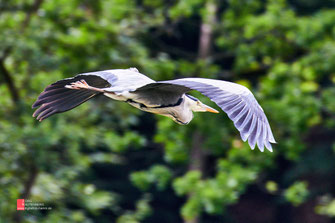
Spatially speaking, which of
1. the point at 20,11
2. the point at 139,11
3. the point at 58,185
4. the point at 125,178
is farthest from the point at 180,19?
the point at 125,178

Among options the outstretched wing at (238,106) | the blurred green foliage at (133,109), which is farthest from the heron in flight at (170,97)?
the blurred green foliage at (133,109)

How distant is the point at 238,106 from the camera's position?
3.11m

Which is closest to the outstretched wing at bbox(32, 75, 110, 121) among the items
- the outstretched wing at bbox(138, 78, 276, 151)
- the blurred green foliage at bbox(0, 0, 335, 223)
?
the outstretched wing at bbox(138, 78, 276, 151)

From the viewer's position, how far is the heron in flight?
9.98 ft

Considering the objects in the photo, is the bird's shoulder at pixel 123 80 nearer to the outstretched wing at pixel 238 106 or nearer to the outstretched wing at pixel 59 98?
the outstretched wing at pixel 238 106

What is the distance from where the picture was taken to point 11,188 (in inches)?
221

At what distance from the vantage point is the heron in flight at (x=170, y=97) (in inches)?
120

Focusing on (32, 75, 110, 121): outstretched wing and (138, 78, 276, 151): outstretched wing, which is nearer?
(138, 78, 276, 151): outstretched wing

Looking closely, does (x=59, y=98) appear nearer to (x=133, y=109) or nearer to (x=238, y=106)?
(x=238, y=106)

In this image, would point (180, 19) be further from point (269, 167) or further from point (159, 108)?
point (159, 108)

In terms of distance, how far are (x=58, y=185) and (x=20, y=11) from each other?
1.93m

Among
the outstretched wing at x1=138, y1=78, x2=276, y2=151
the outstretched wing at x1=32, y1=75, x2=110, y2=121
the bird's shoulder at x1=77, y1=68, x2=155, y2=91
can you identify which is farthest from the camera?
the outstretched wing at x1=32, y1=75, x2=110, y2=121

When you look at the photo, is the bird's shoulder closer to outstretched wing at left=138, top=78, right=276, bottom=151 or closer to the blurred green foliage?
outstretched wing at left=138, top=78, right=276, bottom=151

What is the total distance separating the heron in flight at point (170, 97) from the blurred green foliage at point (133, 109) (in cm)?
159
